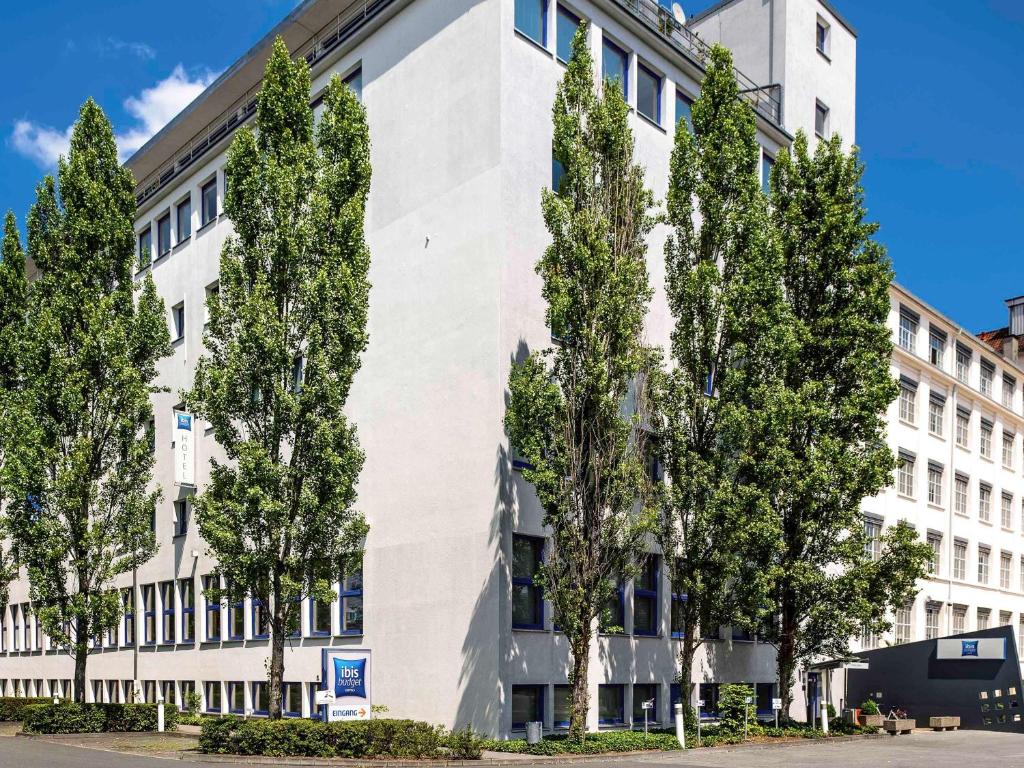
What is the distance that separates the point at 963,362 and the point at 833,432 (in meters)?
23.9

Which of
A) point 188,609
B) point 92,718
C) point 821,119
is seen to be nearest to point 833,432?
point 821,119

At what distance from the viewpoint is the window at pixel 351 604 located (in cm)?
2972

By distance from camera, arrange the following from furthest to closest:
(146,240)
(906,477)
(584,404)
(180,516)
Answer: (906,477), (146,240), (180,516), (584,404)

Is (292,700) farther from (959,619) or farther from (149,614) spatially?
(959,619)

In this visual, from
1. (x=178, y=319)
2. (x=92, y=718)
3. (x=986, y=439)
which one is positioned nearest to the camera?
(x=92, y=718)

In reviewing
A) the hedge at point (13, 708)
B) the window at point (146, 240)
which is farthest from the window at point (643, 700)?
the window at point (146, 240)

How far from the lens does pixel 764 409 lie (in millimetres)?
27531

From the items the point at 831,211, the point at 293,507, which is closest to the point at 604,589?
the point at 293,507

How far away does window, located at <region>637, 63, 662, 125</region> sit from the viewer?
31859 millimetres

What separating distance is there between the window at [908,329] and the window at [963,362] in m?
4.71

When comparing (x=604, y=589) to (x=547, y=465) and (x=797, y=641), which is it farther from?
(x=797, y=641)

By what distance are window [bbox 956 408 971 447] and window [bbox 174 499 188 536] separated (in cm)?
3357

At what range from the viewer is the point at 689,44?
34844 millimetres

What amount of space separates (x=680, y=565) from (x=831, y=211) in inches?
438
